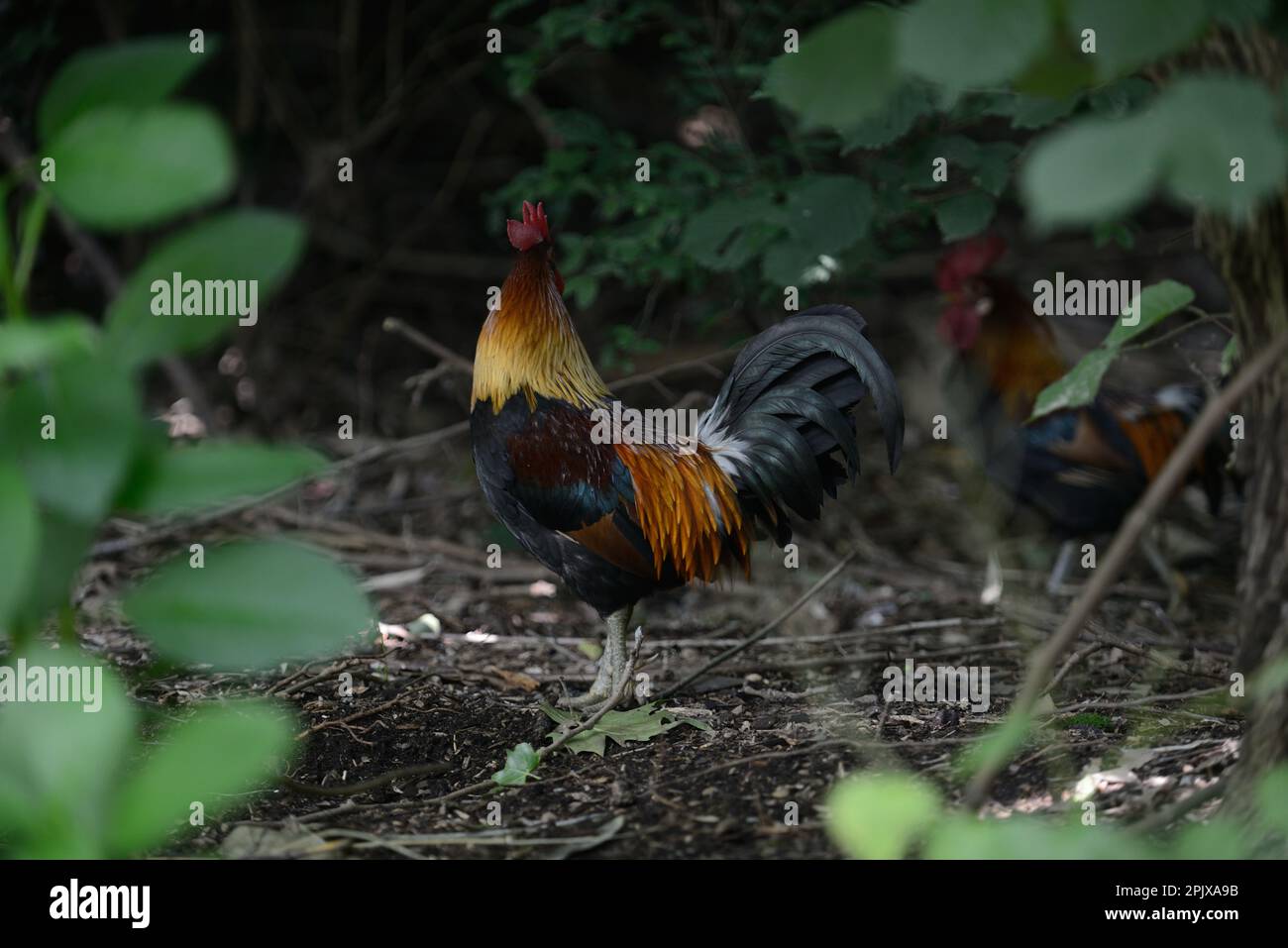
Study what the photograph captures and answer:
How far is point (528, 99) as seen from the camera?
6730 millimetres

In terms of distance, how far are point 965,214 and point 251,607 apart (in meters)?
3.25

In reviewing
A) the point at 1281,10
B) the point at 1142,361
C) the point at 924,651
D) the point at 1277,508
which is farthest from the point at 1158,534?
the point at 1281,10

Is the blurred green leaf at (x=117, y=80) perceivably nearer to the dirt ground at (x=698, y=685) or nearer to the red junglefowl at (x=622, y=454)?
the dirt ground at (x=698, y=685)

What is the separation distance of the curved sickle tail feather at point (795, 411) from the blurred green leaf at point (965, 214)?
0.47 metres

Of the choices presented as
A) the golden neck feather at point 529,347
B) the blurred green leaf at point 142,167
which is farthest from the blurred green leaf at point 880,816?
the golden neck feather at point 529,347

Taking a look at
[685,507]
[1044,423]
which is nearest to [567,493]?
[685,507]

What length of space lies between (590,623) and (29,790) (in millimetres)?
3822

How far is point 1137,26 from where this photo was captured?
148 cm

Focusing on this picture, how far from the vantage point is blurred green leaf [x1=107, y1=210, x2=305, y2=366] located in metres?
1.48

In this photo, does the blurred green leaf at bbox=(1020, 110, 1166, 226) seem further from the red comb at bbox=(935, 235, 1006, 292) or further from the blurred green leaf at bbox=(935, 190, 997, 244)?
the red comb at bbox=(935, 235, 1006, 292)

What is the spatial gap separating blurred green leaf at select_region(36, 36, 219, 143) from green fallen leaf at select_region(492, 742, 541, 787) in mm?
2194

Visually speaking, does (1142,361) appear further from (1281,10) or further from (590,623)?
(1281,10)

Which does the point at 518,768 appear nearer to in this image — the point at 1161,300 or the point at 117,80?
the point at 1161,300

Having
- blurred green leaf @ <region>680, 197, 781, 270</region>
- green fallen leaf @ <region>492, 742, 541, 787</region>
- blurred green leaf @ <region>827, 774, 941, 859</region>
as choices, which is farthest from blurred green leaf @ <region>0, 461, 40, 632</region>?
blurred green leaf @ <region>680, 197, 781, 270</region>
